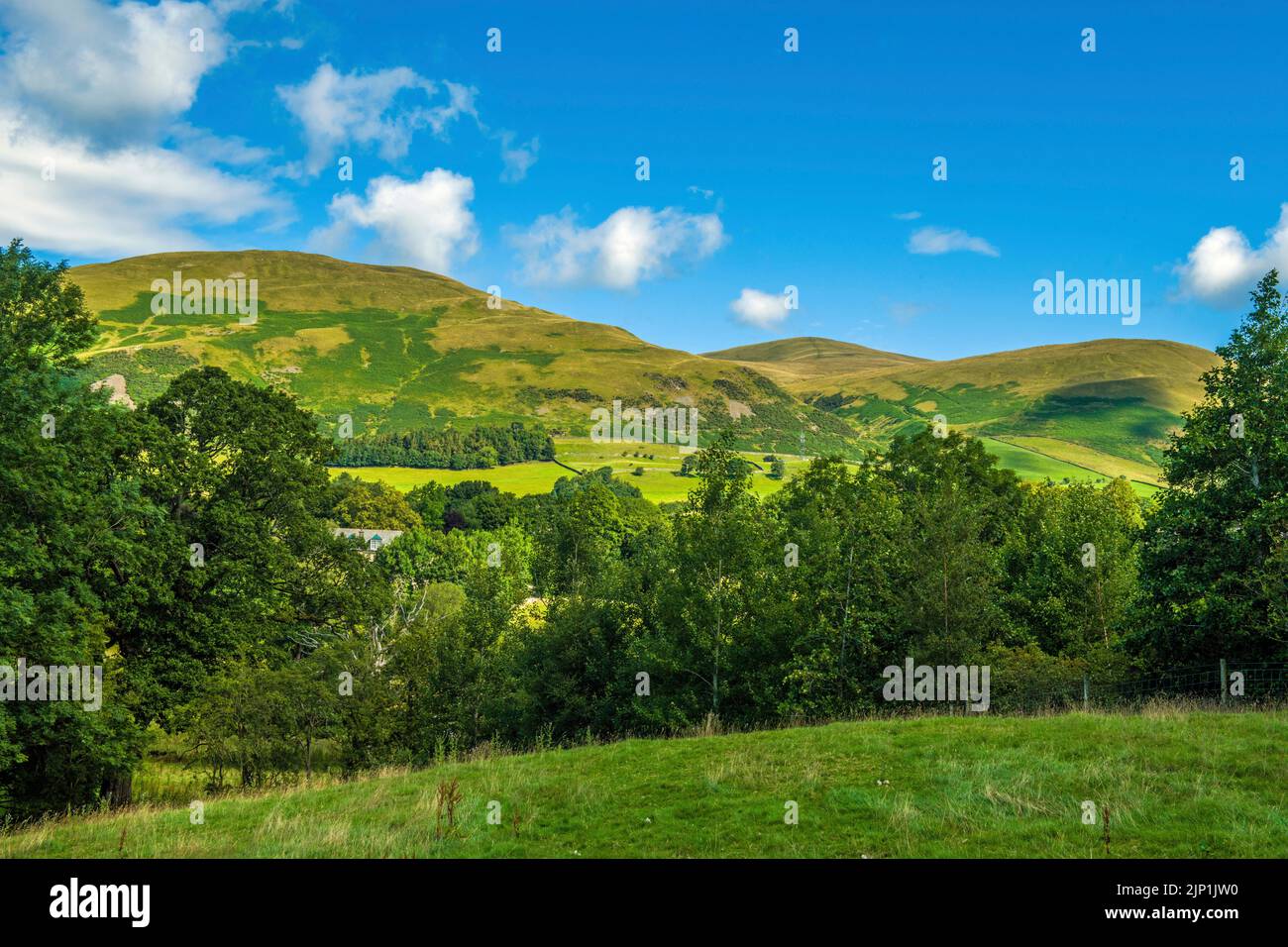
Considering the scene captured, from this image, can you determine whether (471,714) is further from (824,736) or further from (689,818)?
(689,818)

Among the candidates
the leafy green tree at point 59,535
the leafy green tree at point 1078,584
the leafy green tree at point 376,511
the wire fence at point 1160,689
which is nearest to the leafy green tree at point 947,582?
the wire fence at point 1160,689

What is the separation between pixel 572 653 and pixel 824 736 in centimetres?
2515

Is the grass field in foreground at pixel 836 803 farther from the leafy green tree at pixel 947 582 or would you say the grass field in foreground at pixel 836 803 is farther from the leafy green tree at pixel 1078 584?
the leafy green tree at pixel 1078 584

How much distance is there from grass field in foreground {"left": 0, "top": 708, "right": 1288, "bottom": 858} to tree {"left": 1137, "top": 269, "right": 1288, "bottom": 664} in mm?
10011

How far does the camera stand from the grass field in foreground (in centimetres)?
1230

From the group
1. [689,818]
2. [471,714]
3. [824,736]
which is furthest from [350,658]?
[689,818]

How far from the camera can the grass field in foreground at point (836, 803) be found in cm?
1230

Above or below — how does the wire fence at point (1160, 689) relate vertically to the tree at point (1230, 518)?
below

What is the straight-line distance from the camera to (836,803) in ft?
47.8

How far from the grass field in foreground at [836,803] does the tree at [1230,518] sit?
10011 millimetres

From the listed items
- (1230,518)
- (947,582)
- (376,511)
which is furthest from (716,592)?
(376,511)

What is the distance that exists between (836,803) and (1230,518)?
78.6 ft

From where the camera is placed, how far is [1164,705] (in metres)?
22.5
